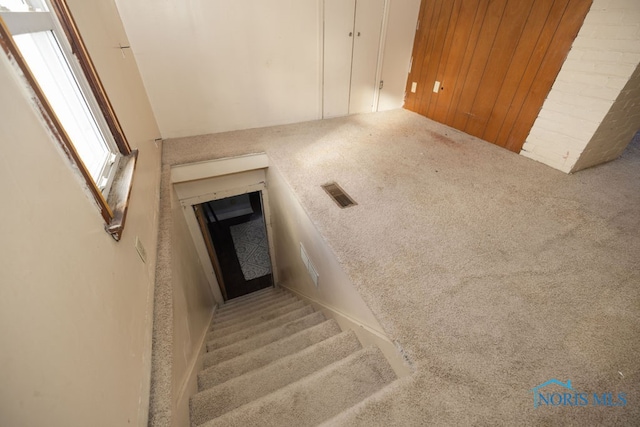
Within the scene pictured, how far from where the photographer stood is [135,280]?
127cm

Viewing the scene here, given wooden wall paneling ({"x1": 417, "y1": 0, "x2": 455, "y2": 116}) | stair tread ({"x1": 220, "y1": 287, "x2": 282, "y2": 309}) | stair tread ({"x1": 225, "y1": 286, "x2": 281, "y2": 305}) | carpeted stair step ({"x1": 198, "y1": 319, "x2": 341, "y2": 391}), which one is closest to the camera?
carpeted stair step ({"x1": 198, "y1": 319, "x2": 341, "y2": 391})

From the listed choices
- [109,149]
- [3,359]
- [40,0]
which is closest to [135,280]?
[109,149]

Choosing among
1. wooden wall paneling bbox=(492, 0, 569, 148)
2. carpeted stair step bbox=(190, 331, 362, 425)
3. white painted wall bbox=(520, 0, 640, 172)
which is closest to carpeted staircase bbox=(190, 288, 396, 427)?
carpeted stair step bbox=(190, 331, 362, 425)

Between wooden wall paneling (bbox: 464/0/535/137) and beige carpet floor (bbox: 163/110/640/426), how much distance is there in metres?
0.35

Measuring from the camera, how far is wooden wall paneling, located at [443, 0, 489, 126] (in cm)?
279

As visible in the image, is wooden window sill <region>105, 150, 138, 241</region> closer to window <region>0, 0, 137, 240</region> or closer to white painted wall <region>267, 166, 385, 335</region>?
window <region>0, 0, 137, 240</region>

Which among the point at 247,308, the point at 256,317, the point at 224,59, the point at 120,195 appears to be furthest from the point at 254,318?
the point at 224,59

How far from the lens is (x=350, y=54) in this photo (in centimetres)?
345

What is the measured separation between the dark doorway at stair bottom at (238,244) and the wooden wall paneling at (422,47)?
266cm

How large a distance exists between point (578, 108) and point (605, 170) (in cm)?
70

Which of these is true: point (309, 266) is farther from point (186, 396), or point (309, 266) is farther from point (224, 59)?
point (224, 59)

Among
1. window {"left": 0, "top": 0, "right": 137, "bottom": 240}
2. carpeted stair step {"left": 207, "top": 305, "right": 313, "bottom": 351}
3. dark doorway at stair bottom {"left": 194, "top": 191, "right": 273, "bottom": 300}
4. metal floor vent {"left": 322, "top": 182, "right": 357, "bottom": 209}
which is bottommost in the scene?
dark doorway at stair bottom {"left": 194, "top": 191, "right": 273, "bottom": 300}

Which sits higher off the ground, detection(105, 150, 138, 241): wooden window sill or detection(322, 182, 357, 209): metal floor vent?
detection(105, 150, 138, 241): wooden window sill

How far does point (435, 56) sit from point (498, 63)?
87cm
